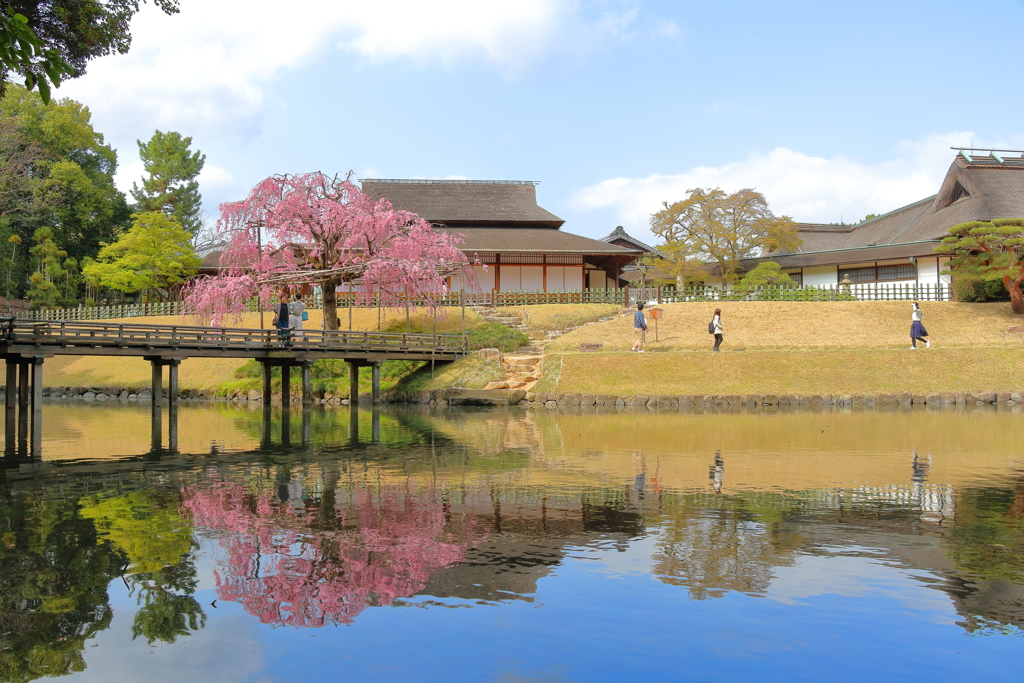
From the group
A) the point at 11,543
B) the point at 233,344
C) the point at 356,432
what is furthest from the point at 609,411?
the point at 11,543

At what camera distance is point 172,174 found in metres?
68.5

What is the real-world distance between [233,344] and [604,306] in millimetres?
20099

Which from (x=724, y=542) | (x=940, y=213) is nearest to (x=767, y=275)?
(x=940, y=213)

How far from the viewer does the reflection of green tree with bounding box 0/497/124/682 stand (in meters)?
6.11

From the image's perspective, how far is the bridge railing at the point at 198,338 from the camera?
23766mm

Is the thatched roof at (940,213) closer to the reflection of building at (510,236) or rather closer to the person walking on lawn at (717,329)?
the reflection of building at (510,236)

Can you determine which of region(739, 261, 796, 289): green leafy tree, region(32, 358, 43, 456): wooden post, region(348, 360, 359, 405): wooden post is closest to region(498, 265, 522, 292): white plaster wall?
region(739, 261, 796, 289): green leafy tree

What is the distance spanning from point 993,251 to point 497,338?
78.2 feet

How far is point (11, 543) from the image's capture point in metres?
9.33

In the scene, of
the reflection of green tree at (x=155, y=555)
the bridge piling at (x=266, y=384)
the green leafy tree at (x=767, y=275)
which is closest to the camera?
the reflection of green tree at (x=155, y=555)

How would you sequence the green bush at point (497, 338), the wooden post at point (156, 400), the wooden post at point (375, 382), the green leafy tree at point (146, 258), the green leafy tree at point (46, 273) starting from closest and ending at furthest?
the wooden post at point (156, 400), the wooden post at point (375, 382), the green bush at point (497, 338), the green leafy tree at point (146, 258), the green leafy tree at point (46, 273)

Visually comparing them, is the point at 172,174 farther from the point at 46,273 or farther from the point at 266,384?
the point at 266,384

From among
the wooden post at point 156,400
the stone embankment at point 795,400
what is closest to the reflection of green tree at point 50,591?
the wooden post at point 156,400

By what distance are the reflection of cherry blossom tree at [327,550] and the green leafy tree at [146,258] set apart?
43491 mm
